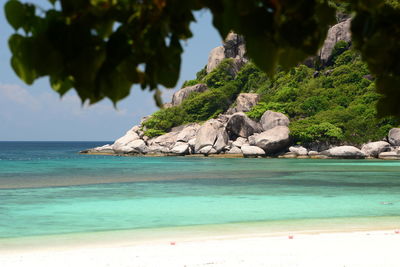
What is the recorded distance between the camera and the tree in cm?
102

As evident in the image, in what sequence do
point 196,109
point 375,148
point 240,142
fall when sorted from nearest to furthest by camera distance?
point 375,148, point 240,142, point 196,109

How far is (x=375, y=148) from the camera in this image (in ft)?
129

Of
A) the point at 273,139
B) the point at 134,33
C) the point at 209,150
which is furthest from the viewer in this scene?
the point at 209,150

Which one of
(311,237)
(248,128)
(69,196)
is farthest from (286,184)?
(248,128)

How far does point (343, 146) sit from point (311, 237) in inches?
1305

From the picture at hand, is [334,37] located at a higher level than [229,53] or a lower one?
lower

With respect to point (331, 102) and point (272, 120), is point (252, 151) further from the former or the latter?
point (331, 102)

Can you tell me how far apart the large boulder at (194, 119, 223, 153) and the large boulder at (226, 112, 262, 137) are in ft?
3.63

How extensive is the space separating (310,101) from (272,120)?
6.99 metres

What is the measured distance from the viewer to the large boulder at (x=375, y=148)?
128ft

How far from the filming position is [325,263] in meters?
6.83

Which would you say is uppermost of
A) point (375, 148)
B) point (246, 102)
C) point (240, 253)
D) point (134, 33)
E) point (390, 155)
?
point (246, 102)

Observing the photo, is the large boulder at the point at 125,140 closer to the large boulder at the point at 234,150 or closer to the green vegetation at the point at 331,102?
the large boulder at the point at 234,150

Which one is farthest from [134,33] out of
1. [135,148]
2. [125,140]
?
[125,140]
